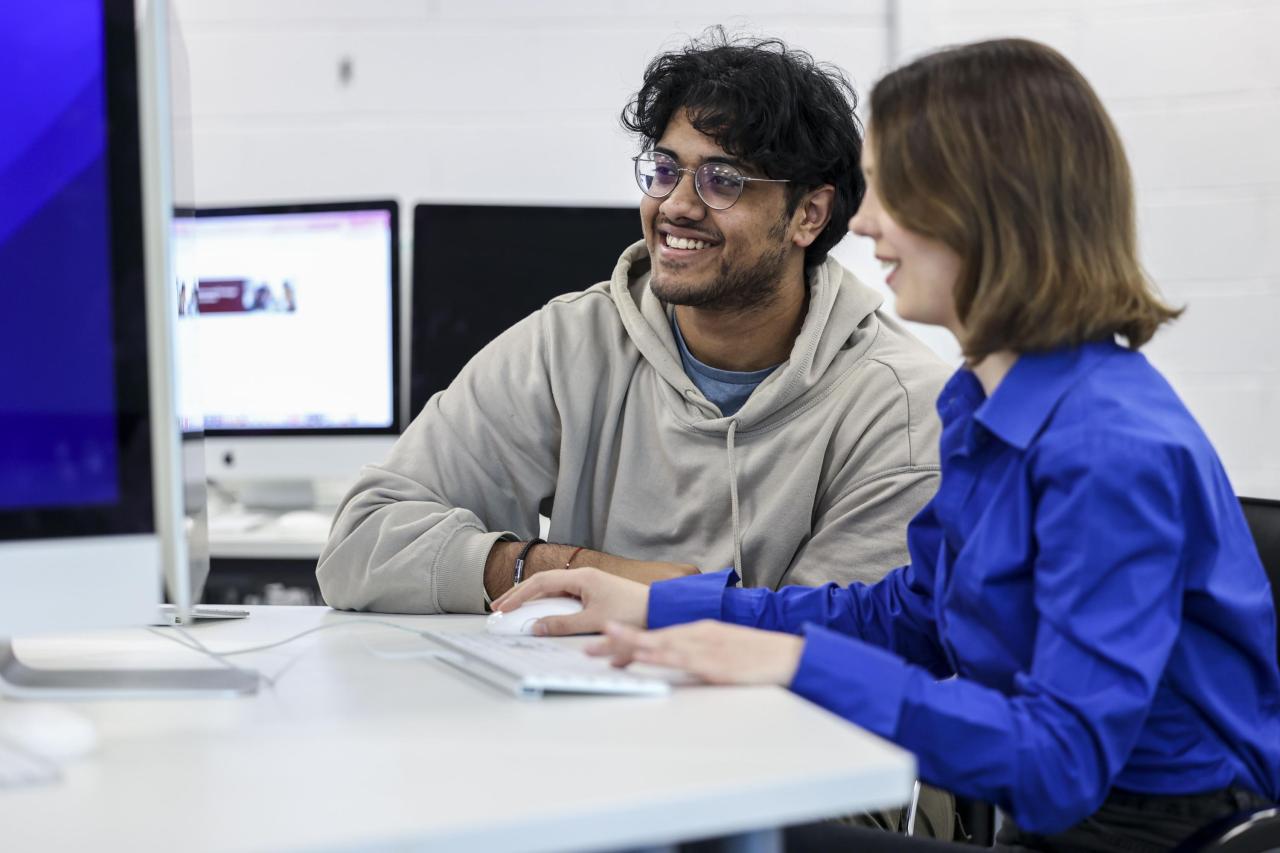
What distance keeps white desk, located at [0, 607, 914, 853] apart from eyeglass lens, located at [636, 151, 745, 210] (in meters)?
0.97

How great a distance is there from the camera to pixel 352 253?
256 cm

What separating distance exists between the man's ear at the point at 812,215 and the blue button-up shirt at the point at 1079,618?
2.26ft

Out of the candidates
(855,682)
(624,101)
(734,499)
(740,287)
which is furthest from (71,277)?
(624,101)

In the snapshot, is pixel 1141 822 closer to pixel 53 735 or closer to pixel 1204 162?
pixel 53 735

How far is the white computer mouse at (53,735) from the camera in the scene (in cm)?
77

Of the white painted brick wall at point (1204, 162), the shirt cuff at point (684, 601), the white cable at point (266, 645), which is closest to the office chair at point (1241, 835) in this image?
the shirt cuff at point (684, 601)

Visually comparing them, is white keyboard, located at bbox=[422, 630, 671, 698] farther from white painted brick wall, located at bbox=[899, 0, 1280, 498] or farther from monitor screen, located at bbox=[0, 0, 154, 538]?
white painted brick wall, located at bbox=[899, 0, 1280, 498]

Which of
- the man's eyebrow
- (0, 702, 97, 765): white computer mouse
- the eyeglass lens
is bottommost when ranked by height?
(0, 702, 97, 765): white computer mouse

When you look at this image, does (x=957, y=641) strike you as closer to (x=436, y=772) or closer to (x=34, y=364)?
(x=436, y=772)

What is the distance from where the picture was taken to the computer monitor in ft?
8.02

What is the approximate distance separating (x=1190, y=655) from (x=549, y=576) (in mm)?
579

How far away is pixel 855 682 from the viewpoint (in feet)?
→ 3.07

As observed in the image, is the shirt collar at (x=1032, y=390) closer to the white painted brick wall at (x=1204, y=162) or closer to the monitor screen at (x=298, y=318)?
the monitor screen at (x=298, y=318)

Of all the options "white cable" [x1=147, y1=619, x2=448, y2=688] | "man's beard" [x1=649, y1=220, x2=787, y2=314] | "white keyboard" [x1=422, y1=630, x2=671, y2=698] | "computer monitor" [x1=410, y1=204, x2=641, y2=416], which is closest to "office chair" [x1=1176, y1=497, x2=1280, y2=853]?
"white keyboard" [x1=422, y1=630, x2=671, y2=698]
